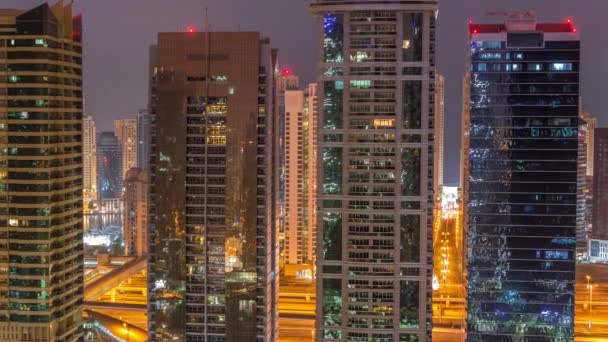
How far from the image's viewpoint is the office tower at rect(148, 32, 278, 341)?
942 inches

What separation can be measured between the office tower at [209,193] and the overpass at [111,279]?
57.0 ft

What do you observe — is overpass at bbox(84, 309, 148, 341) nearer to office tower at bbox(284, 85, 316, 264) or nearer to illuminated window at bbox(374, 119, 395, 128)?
office tower at bbox(284, 85, 316, 264)

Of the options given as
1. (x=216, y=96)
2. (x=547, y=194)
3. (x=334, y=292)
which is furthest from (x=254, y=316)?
(x=547, y=194)

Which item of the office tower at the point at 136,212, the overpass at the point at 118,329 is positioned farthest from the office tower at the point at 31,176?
the office tower at the point at 136,212

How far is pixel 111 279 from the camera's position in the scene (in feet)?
139

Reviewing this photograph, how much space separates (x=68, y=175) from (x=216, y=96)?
5.10 m

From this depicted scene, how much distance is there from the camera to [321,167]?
23.9m

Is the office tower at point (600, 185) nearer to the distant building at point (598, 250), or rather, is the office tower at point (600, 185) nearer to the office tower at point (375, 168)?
the distant building at point (598, 250)

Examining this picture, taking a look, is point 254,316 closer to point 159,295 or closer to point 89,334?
point 159,295

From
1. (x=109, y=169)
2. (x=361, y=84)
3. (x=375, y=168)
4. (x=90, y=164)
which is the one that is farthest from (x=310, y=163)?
(x=109, y=169)

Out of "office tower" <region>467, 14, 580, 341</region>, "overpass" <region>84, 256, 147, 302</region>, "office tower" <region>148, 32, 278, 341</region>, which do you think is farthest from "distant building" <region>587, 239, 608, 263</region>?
"office tower" <region>148, 32, 278, 341</region>

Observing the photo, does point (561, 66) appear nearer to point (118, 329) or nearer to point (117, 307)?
point (118, 329)

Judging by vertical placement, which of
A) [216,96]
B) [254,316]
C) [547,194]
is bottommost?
[254,316]

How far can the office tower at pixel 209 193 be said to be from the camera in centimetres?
2394
